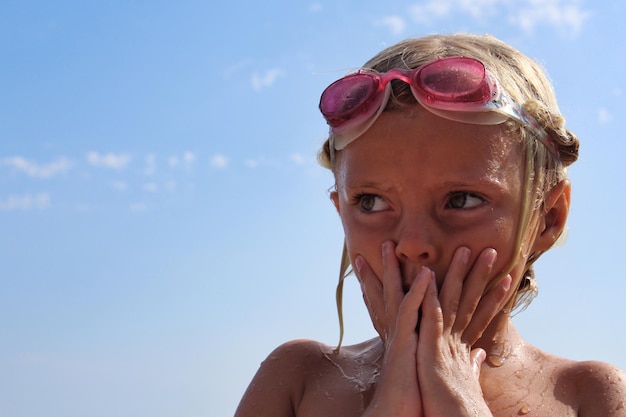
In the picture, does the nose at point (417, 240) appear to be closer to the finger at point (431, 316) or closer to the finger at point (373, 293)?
the finger at point (431, 316)

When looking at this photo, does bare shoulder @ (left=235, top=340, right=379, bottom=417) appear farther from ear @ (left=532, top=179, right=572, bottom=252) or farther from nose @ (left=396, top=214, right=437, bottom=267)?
ear @ (left=532, top=179, right=572, bottom=252)

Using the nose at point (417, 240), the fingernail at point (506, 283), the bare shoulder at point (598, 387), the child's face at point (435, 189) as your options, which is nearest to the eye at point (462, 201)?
the child's face at point (435, 189)

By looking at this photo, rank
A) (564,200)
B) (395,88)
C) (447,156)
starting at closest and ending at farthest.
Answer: (447,156)
(395,88)
(564,200)

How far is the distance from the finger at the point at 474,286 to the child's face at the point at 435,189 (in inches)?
2.1

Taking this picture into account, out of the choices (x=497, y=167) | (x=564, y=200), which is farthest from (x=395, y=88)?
(x=564, y=200)

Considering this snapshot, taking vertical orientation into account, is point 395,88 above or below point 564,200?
above

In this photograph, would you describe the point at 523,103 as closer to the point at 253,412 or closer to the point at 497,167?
the point at 497,167

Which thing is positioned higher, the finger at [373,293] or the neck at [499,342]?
the finger at [373,293]

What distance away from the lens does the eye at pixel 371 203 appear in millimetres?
3871

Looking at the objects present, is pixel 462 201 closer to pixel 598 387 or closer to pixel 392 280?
pixel 392 280

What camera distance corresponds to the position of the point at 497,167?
3.79m

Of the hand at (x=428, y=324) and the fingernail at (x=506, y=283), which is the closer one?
the hand at (x=428, y=324)

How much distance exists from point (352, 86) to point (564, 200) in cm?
129

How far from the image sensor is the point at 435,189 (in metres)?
3.70
